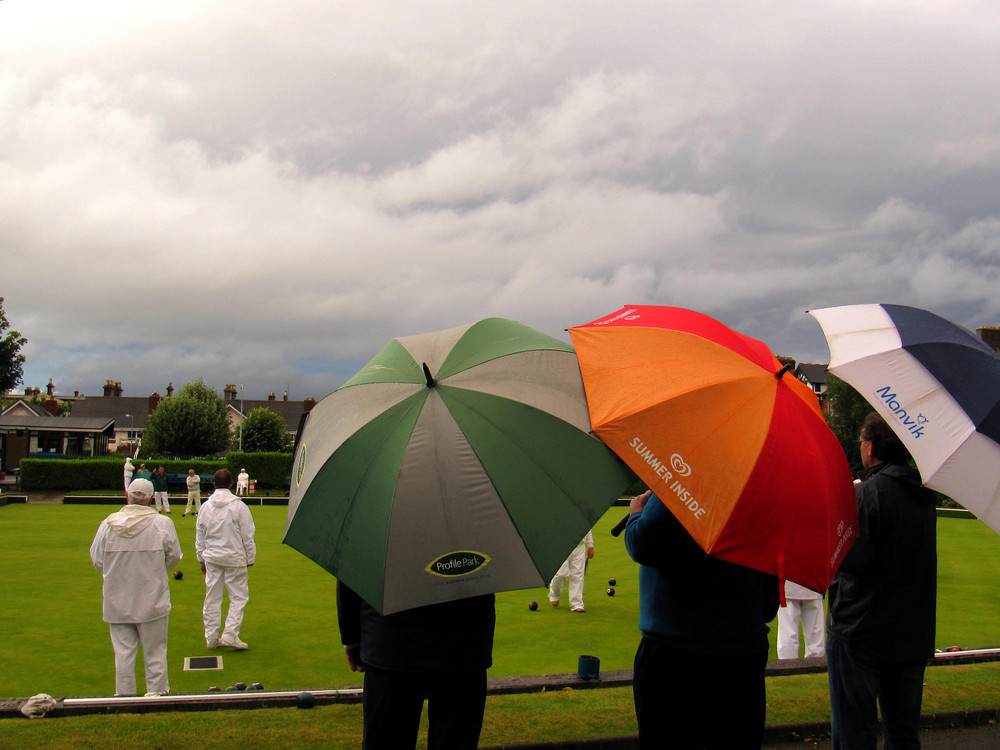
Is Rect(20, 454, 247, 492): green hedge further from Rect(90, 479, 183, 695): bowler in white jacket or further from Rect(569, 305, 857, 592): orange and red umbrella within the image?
Rect(569, 305, 857, 592): orange and red umbrella

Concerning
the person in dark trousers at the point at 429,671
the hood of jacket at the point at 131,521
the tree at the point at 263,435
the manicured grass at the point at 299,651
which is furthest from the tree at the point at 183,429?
the person in dark trousers at the point at 429,671

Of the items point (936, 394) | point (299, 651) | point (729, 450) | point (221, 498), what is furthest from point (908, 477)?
point (221, 498)

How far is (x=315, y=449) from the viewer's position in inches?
125

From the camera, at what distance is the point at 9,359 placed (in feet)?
148

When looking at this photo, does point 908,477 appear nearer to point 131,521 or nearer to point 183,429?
point 131,521

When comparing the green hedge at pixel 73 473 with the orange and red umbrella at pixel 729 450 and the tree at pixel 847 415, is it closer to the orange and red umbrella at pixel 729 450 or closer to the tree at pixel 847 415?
the tree at pixel 847 415

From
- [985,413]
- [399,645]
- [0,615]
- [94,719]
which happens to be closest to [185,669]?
Answer: [94,719]

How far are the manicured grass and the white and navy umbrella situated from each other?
9.38 ft

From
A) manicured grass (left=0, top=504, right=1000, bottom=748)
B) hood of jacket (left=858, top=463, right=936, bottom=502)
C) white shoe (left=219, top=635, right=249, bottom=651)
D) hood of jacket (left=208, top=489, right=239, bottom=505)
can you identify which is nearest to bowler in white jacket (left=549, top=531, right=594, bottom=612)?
manicured grass (left=0, top=504, right=1000, bottom=748)

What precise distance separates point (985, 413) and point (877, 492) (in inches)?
28.2

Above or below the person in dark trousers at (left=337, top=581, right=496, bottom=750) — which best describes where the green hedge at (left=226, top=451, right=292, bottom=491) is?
below

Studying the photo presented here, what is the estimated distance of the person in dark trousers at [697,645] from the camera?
323cm

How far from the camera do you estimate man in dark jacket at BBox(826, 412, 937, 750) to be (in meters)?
3.97

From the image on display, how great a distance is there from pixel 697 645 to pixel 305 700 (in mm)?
3432
